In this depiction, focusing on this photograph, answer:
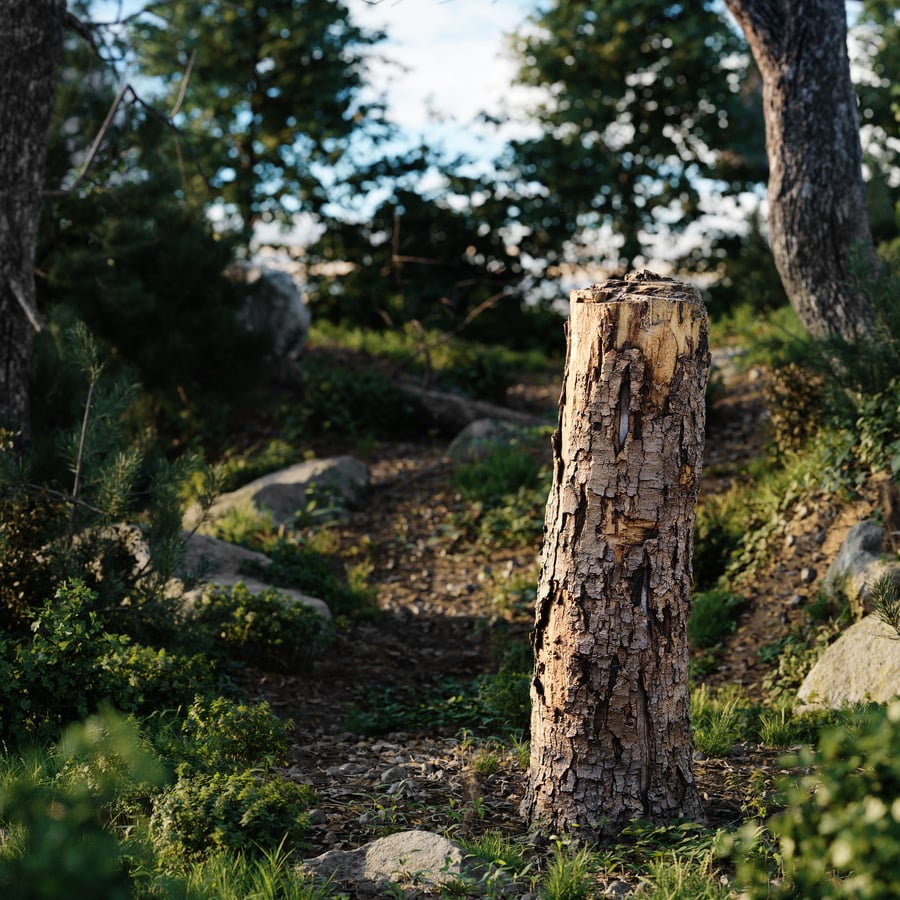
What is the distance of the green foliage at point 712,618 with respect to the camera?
20.6 feet

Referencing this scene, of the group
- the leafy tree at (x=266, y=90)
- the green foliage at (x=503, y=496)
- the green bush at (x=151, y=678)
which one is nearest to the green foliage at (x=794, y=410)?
the green foliage at (x=503, y=496)

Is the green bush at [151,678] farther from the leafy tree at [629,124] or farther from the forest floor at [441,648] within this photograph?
the leafy tree at [629,124]

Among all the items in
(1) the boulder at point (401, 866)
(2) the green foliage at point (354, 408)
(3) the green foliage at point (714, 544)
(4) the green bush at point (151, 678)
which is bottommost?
(1) the boulder at point (401, 866)

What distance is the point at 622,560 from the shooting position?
12.1 ft

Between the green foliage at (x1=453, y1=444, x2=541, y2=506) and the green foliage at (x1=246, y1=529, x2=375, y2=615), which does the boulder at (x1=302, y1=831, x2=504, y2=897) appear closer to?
the green foliage at (x1=246, y1=529, x2=375, y2=615)

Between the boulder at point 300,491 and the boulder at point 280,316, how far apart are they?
2307 millimetres

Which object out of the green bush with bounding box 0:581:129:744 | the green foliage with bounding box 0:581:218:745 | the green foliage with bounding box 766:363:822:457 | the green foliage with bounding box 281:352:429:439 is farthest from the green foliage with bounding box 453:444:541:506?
the green bush with bounding box 0:581:129:744

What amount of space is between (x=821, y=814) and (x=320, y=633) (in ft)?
13.6

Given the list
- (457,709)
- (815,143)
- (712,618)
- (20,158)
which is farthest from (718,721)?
(20,158)

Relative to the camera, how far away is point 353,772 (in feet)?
14.9

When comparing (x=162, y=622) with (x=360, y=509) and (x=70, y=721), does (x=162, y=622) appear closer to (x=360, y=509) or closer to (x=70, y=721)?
(x=70, y=721)

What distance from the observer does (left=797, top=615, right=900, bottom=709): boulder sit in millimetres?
4887

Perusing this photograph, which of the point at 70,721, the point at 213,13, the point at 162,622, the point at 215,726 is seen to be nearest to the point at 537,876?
the point at 215,726

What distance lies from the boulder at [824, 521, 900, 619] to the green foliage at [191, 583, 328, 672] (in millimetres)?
3086
